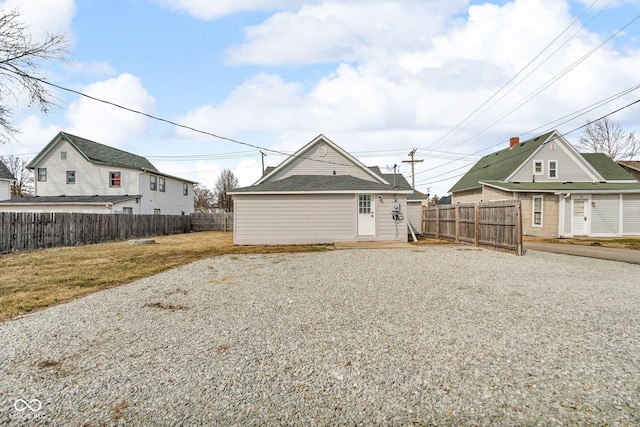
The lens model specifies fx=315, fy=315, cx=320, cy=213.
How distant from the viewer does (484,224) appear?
12492 mm

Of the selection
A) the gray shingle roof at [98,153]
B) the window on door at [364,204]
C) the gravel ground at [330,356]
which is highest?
the gray shingle roof at [98,153]

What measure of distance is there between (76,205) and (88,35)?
17262 millimetres

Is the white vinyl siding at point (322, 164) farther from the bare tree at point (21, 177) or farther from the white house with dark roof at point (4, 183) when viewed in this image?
the bare tree at point (21, 177)

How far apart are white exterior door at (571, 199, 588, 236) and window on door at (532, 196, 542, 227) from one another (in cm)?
152

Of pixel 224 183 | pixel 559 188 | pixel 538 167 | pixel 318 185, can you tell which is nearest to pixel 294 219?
pixel 318 185

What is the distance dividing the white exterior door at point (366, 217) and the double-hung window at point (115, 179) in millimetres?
20603

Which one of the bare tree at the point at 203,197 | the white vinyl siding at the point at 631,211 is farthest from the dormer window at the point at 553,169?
the bare tree at the point at 203,197

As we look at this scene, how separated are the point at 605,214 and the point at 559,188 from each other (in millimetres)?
2724

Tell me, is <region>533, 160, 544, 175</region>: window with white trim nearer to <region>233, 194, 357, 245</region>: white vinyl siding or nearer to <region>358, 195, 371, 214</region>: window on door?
<region>358, 195, 371, 214</region>: window on door

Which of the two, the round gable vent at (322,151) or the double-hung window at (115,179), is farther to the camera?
the double-hung window at (115,179)

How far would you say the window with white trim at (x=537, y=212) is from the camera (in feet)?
60.4

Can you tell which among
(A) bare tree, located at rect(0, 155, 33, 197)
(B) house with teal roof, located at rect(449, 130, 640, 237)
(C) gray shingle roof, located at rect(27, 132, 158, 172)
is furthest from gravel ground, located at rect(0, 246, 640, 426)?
(A) bare tree, located at rect(0, 155, 33, 197)

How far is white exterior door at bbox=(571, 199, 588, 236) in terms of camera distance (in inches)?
685

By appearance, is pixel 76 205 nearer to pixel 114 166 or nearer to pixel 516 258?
pixel 114 166
